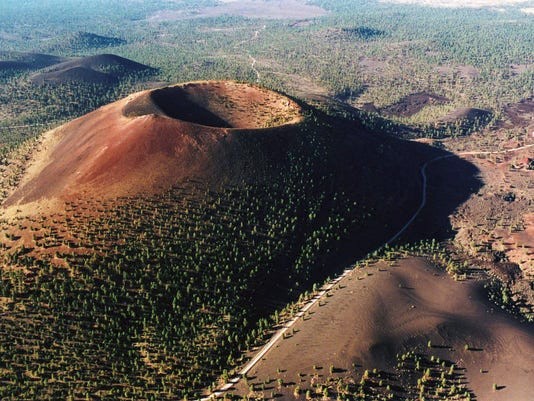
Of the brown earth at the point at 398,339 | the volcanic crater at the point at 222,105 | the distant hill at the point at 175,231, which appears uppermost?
the volcanic crater at the point at 222,105

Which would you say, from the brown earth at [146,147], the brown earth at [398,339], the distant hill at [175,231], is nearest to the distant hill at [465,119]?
the distant hill at [175,231]

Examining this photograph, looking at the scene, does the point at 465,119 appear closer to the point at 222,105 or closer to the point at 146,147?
the point at 222,105

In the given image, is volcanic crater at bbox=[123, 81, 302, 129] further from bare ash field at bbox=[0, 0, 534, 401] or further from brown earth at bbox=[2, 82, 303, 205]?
bare ash field at bbox=[0, 0, 534, 401]

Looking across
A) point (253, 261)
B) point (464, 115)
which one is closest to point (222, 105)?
point (253, 261)

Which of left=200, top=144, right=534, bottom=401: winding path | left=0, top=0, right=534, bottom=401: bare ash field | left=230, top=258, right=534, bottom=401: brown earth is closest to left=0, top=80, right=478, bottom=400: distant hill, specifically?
left=0, top=0, right=534, bottom=401: bare ash field

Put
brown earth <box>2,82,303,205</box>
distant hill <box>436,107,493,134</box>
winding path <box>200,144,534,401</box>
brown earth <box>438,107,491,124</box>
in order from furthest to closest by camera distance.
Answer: brown earth <box>438,107,491,124</box> → distant hill <box>436,107,493,134</box> → brown earth <box>2,82,303,205</box> → winding path <box>200,144,534,401</box>

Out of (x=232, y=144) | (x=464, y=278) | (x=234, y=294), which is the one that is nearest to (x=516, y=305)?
(x=464, y=278)

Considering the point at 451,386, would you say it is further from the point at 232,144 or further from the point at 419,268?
the point at 232,144

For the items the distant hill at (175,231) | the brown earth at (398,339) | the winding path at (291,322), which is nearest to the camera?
the winding path at (291,322)

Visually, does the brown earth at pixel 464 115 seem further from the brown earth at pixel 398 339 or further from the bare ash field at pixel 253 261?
the brown earth at pixel 398 339
